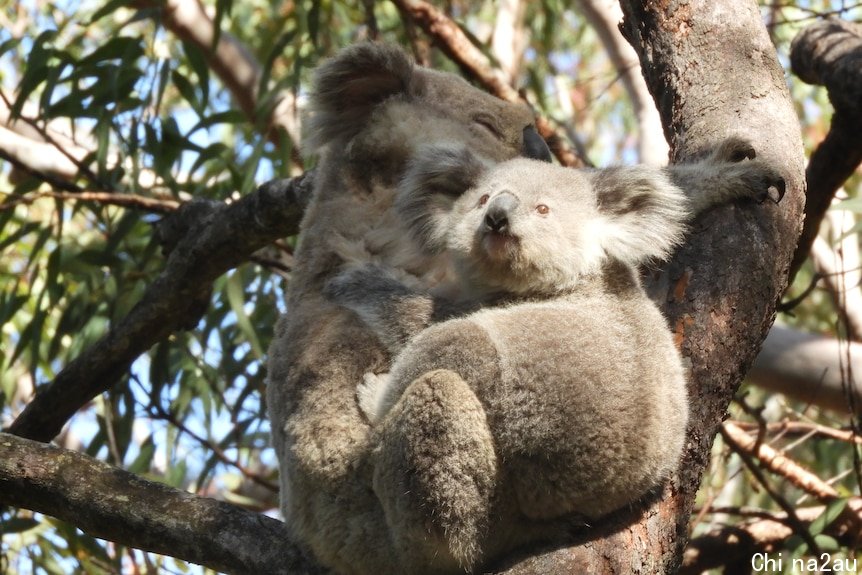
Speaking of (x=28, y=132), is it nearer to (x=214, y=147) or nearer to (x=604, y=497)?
(x=214, y=147)

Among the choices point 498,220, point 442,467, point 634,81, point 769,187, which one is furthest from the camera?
point 634,81

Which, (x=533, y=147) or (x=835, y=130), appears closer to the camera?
(x=533, y=147)

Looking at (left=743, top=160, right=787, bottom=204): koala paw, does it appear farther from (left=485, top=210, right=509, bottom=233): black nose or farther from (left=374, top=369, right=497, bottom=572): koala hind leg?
(left=374, top=369, right=497, bottom=572): koala hind leg

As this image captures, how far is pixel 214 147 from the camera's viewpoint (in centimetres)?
487

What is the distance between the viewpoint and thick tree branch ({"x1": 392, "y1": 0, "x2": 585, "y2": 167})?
4715 millimetres

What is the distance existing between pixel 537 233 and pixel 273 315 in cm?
299

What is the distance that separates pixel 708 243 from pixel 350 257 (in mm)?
1029

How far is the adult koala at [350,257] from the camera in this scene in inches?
95.1

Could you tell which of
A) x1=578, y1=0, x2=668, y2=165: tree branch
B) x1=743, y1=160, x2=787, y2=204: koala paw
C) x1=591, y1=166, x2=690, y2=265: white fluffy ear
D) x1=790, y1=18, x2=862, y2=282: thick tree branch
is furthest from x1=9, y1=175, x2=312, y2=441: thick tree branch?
x1=578, y1=0, x2=668, y2=165: tree branch

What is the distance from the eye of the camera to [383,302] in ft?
8.63

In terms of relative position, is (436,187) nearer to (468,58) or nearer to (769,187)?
(769,187)

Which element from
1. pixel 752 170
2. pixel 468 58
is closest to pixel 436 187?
pixel 752 170

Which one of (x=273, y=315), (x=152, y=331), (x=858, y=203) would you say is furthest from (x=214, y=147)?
(x=858, y=203)

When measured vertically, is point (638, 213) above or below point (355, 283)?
below
